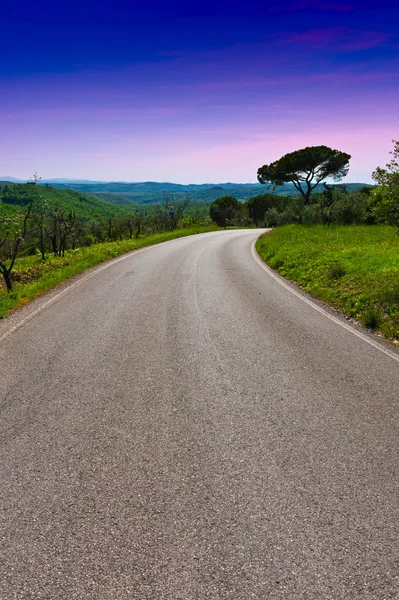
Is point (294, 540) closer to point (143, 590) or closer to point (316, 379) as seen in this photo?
point (143, 590)

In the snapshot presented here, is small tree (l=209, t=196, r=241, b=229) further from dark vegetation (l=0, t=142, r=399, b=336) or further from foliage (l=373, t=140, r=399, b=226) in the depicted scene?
foliage (l=373, t=140, r=399, b=226)

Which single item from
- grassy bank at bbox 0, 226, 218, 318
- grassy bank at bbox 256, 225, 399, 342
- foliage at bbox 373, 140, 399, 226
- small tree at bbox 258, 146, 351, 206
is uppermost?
small tree at bbox 258, 146, 351, 206

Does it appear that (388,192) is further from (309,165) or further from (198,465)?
(309,165)

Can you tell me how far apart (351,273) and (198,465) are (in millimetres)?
9787

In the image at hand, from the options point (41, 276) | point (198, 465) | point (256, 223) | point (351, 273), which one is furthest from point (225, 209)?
point (198, 465)

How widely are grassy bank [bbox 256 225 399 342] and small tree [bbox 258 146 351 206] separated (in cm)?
3350

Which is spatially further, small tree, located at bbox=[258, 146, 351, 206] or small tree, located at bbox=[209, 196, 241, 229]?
small tree, located at bbox=[209, 196, 241, 229]

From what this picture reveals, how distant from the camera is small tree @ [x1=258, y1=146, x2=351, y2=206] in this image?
49500mm

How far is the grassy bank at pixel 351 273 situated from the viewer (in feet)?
28.8

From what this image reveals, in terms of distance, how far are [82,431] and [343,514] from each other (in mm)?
2808

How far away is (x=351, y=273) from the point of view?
1186 cm

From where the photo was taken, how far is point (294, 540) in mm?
2828

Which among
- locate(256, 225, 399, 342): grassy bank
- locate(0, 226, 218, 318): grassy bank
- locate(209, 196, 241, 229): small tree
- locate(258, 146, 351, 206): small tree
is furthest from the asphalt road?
locate(209, 196, 241, 229): small tree

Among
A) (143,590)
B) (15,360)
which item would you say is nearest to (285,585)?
(143,590)
